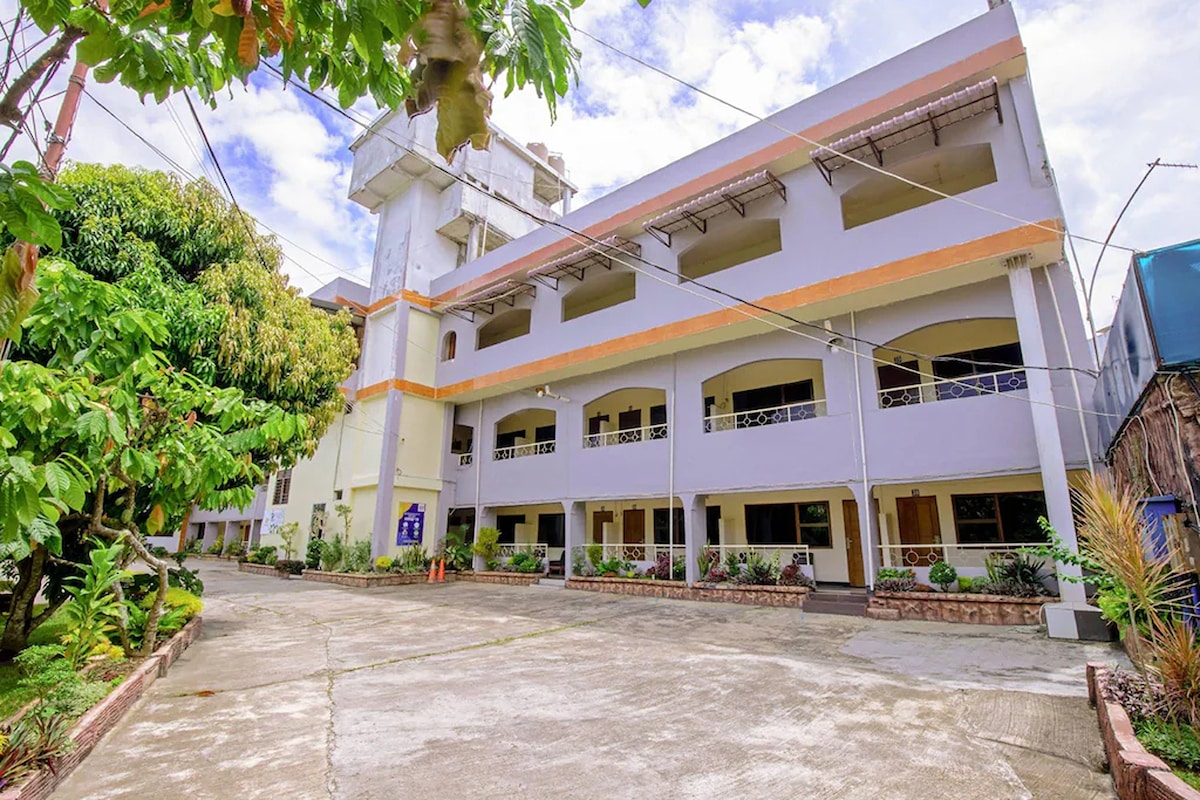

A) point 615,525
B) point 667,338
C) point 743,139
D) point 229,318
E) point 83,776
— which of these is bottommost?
point 83,776

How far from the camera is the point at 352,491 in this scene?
17188mm

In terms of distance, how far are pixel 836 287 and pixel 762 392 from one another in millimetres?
3869

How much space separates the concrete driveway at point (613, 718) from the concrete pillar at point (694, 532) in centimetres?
354

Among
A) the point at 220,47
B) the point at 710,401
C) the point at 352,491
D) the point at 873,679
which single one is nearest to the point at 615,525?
the point at 710,401

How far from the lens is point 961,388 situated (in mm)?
10023

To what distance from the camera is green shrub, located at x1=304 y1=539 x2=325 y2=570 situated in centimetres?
1702

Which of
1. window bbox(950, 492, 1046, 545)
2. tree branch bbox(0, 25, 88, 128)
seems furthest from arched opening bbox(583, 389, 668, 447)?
tree branch bbox(0, 25, 88, 128)

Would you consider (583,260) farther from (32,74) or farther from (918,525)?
(32,74)

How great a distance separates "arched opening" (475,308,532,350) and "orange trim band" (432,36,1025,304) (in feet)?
6.36

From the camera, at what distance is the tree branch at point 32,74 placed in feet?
5.65

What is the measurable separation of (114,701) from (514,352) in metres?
11.9

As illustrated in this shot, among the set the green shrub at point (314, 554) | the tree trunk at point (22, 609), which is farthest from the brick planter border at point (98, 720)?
the green shrub at point (314, 554)

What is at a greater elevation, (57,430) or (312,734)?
(57,430)

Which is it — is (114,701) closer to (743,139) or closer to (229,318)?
(229,318)
